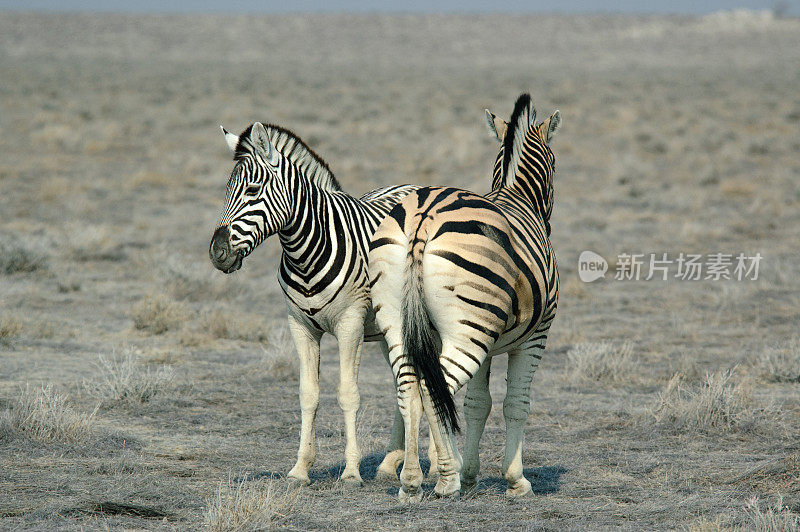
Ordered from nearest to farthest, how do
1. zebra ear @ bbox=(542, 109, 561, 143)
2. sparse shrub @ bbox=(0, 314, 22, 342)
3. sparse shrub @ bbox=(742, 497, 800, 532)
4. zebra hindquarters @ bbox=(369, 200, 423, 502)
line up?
sparse shrub @ bbox=(742, 497, 800, 532) < zebra hindquarters @ bbox=(369, 200, 423, 502) < zebra ear @ bbox=(542, 109, 561, 143) < sparse shrub @ bbox=(0, 314, 22, 342)

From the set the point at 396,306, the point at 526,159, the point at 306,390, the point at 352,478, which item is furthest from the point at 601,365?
the point at 396,306

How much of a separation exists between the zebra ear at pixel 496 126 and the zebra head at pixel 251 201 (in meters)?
1.95

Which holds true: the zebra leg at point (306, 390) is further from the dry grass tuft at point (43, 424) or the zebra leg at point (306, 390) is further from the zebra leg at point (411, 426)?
the dry grass tuft at point (43, 424)

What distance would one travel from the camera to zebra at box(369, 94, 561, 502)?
4461 mm

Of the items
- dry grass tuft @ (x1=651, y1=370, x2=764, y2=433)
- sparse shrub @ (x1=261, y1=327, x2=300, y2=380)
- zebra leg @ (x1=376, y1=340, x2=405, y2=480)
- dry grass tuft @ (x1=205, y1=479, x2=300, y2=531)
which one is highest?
sparse shrub @ (x1=261, y1=327, x2=300, y2=380)

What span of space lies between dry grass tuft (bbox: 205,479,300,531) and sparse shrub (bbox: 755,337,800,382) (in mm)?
5337

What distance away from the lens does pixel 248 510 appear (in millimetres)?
4477

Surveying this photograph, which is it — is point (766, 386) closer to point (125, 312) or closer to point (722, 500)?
point (722, 500)

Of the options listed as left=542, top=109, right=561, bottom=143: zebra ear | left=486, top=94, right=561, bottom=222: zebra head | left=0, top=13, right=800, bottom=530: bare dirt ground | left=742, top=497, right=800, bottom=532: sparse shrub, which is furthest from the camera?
left=542, top=109, right=561, bottom=143: zebra ear

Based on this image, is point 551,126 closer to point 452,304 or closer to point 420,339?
point 452,304

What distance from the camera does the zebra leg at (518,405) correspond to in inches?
202

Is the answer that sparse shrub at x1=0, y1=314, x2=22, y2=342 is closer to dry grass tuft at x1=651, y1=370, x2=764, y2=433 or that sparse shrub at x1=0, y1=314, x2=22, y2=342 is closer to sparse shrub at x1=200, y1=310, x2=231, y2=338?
sparse shrub at x1=200, y1=310, x2=231, y2=338

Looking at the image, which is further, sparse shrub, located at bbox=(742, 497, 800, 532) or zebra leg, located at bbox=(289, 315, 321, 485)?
zebra leg, located at bbox=(289, 315, 321, 485)

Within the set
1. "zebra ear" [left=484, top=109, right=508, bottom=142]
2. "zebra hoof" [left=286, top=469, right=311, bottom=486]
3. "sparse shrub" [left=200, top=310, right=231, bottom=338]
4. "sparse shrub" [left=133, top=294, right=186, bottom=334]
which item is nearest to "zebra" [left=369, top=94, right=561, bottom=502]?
"zebra hoof" [left=286, top=469, right=311, bottom=486]
